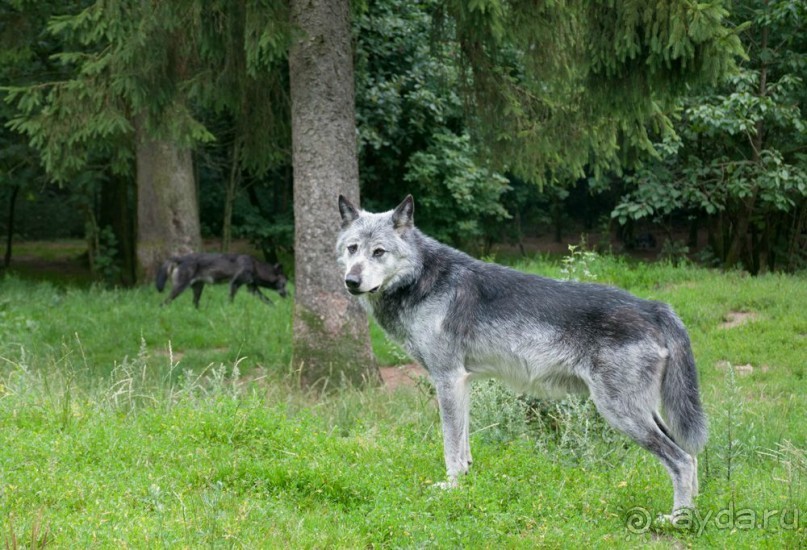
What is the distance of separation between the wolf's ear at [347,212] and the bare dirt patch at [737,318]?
7942 mm

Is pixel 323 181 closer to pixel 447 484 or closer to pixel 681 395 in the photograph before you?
pixel 447 484

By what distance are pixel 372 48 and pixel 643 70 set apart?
10.8 metres

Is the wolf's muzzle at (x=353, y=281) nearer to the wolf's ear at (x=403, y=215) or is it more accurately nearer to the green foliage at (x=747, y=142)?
the wolf's ear at (x=403, y=215)

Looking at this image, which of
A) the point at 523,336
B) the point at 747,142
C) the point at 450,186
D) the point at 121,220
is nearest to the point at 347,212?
the point at 523,336

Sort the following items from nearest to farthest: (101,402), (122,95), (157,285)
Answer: (101,402) → (122,95) → (157,285)

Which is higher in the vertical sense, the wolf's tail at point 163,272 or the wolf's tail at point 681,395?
the wolf's tail at point 681,395

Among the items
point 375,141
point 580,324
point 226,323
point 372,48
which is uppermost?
point 372,48

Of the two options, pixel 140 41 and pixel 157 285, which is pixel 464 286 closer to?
pixel 140 41

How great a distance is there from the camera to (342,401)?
8836mm

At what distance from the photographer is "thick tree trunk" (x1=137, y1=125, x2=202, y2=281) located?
17453 mm

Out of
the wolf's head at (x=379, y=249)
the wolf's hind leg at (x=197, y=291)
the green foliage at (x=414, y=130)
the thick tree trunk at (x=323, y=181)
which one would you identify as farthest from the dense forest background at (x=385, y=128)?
the wolf's head at (x=379, y=249)

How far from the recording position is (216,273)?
17141 mm

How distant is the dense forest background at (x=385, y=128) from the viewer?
10562 millimetres

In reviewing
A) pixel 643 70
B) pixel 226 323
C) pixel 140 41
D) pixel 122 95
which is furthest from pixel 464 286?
pixel 226 323
